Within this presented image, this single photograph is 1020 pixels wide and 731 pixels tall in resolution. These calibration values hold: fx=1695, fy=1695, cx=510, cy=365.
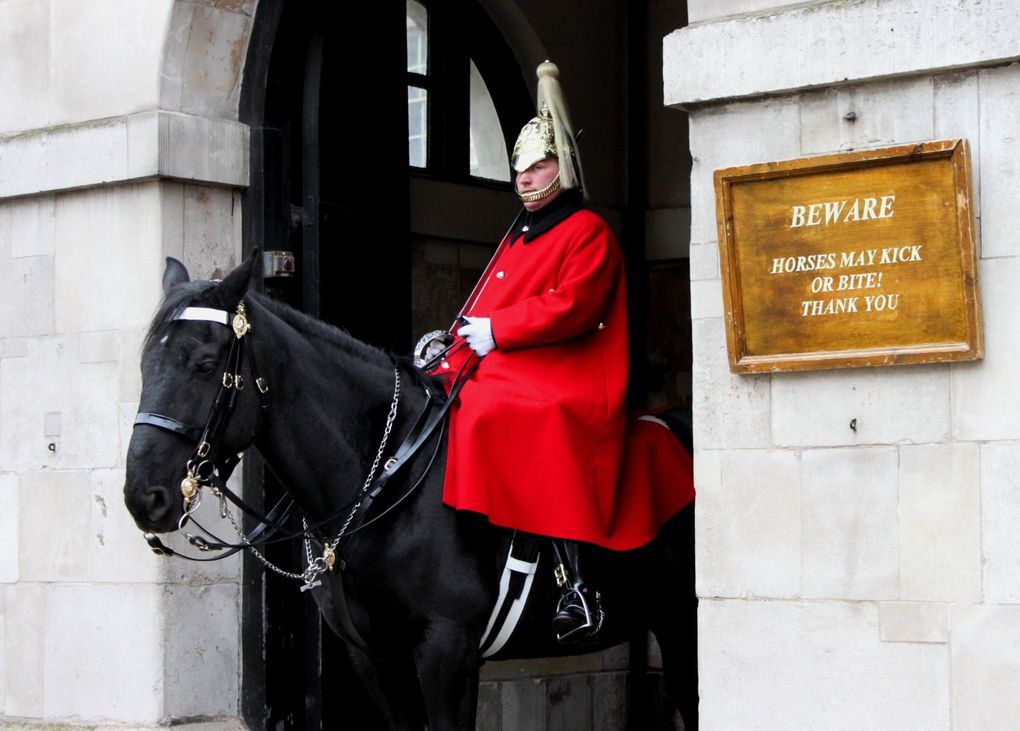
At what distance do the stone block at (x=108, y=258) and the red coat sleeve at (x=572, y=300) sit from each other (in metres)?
1.70

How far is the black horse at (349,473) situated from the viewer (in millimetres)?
5086

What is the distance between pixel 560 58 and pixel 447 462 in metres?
4.48

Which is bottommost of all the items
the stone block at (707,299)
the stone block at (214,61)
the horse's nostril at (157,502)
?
the horse's nostril at (157,502)

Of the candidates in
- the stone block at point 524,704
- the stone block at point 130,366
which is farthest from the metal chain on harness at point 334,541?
the stone block at point 524,704

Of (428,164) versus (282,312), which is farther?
(428,164)

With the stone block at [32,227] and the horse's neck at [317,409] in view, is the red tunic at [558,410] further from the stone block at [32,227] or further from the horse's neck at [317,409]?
the stone block at [32,227]

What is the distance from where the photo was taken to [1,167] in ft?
23.8

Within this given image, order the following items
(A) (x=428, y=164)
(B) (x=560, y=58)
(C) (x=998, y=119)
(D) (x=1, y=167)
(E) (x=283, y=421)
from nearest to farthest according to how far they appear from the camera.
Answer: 1. (C) (x=998, y=119)
2. (E) (x=283, y=421)
3. (D) (x=1, y=167)
4. (A) (x=428, y=164)
5. (B) (x=560, y=58)

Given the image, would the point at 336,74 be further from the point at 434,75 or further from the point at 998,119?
the point at 998,119

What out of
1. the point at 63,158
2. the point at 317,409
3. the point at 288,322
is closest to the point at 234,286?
the point at 288,322

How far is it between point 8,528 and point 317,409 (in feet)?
7.62

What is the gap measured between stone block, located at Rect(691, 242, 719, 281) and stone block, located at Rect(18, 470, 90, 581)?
2.87 m

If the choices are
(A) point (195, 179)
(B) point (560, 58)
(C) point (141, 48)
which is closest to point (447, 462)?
(A) point (195, 179)

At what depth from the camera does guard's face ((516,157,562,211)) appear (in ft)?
19.4
